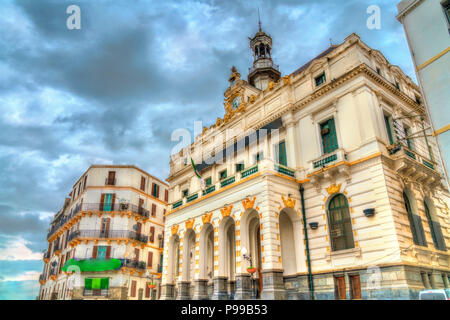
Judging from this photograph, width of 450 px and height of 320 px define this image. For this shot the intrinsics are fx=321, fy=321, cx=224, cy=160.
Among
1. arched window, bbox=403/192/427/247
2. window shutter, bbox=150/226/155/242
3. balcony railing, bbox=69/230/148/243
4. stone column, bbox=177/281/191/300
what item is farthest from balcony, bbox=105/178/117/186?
arched window, bbox=403/192/427/247

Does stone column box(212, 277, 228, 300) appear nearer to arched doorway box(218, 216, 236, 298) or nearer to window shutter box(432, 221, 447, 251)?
arched doorway box(218, 216, 236, 298)

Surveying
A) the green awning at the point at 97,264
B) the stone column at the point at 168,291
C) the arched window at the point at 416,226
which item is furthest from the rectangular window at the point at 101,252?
the arched window at the point at 416,226

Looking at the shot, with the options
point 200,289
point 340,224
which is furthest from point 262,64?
point 200,289

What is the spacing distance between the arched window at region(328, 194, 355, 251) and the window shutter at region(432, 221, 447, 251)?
5609mm

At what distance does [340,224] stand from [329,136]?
237 inches

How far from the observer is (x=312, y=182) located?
816 inches

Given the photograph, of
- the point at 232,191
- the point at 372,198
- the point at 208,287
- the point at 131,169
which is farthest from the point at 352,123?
the point at 131,169

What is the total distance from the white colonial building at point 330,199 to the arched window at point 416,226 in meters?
0.07

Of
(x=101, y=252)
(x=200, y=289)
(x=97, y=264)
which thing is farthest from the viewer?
(x=101, y=252)

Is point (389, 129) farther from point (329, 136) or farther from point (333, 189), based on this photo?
point (333, 189)

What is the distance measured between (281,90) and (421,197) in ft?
40.4

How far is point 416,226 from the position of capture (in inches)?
719

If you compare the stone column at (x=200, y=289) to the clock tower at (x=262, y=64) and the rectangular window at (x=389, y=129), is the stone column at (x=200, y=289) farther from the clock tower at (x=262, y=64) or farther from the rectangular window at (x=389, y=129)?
the clock tower at (x=262, y=64)

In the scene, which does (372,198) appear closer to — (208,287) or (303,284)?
(303,284)
